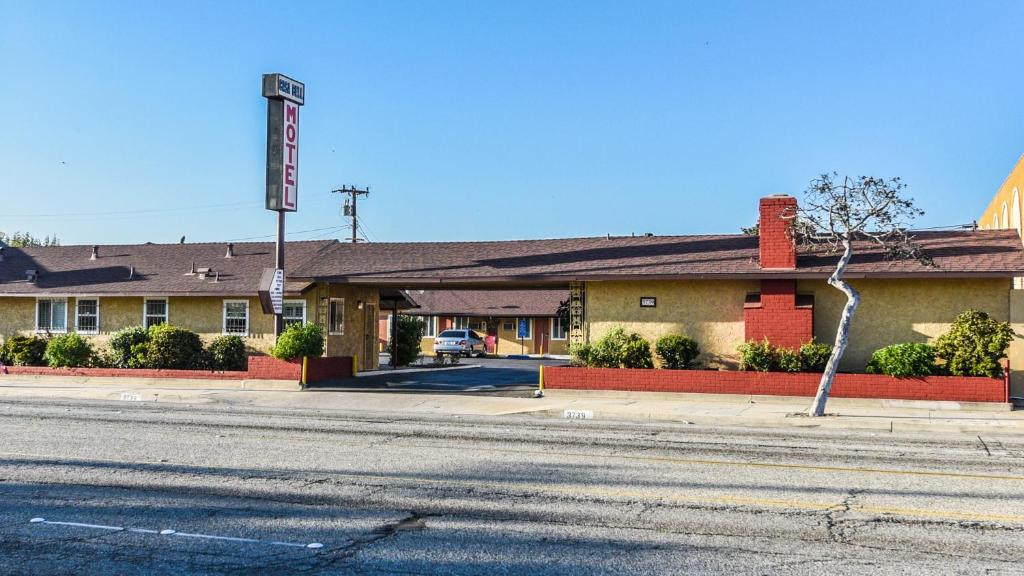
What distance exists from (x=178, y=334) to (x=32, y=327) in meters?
7.13

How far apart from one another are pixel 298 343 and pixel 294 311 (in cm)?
354

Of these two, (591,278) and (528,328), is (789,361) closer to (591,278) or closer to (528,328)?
(591,278)

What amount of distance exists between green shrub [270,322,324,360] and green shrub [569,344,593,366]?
23.6ft

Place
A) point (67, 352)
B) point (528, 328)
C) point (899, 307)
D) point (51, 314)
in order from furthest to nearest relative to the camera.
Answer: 1. point (528, 328)
2. point (51, 314)
3. point (67, 352)
4. point (899, 307)

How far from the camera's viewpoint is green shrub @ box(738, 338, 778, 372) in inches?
920

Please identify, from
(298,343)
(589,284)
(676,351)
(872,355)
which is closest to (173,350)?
(298,343)

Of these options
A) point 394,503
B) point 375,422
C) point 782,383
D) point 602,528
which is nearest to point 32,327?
point 375,422

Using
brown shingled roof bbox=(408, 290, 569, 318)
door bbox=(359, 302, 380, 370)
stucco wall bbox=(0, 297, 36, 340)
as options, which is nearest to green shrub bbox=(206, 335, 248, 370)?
door bbox=(359, 302, 380, 370)

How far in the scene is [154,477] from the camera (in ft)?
35.8

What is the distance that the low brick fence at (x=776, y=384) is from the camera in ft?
70.1

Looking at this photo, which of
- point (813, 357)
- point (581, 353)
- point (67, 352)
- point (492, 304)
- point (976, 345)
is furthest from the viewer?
point (492, 304)

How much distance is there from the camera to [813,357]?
910 inches

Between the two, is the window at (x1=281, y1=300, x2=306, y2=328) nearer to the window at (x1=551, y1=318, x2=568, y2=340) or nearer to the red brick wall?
the red brick wall

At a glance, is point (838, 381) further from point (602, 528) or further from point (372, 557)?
point (372, 557)
